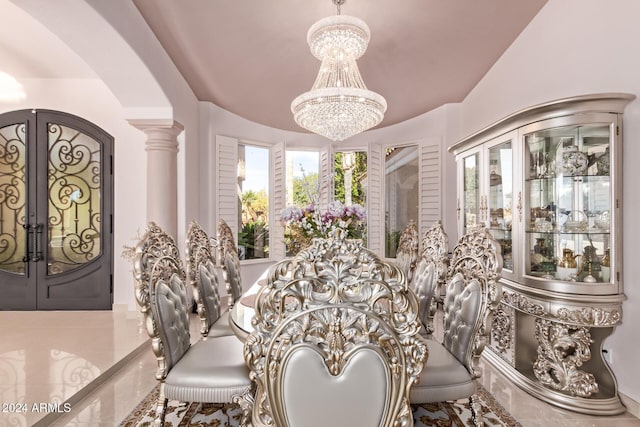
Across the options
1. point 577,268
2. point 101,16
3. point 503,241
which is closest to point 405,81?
point 503,241

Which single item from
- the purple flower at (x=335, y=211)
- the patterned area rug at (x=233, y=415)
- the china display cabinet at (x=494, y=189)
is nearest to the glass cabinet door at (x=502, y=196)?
the china display cabinet at (x=494, y=189)

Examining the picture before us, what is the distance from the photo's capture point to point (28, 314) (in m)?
4.14

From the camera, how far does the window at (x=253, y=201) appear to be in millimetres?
5184

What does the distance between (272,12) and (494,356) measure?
3425mm

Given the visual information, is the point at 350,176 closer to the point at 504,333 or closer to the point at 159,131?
the point at 159,131

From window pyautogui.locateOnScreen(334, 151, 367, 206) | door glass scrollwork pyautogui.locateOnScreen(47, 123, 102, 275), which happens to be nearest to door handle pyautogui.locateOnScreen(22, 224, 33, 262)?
door glass scrollwork pyautogui.locateOnScreen(47, 123, 102, 275)

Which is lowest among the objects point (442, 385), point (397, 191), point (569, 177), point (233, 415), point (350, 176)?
point (233, 415)

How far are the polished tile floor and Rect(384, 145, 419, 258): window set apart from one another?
2665mm

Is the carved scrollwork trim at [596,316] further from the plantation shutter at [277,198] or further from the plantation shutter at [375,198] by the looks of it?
the plantation shutter at [277,198]

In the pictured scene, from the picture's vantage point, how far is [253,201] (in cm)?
529

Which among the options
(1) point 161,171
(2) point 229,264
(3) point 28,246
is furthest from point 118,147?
(2) point 229,264

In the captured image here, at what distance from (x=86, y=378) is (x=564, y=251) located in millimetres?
3554

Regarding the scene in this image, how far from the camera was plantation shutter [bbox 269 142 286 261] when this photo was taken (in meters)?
5.27

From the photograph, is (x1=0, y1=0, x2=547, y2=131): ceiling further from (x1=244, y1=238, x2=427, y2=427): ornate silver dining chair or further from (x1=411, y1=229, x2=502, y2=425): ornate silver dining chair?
(x1=244, y1=238, x2=427, y2=427): ornate silver dining chair
